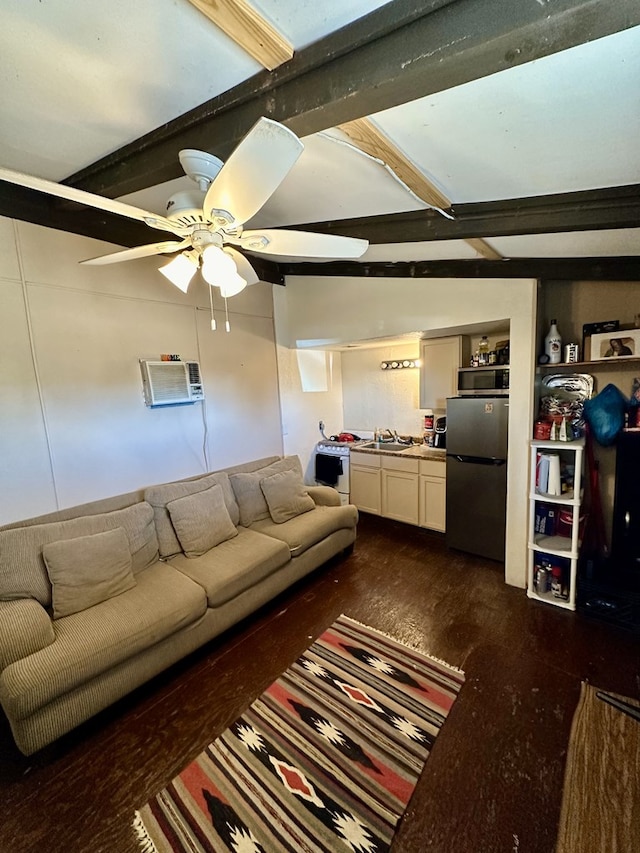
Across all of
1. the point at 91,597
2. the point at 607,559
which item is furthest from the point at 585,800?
the point at 91,597

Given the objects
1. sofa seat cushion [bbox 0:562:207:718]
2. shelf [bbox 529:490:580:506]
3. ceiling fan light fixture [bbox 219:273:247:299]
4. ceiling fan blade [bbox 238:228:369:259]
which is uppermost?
ceiling fan blade [bbox 238:228:369:259]

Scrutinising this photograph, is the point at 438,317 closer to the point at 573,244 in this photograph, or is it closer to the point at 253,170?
Answer: the point at 573,244

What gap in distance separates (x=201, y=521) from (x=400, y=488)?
2.08m

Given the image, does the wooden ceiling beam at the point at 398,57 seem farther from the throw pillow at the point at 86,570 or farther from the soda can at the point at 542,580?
the soda can at the point at 542,580

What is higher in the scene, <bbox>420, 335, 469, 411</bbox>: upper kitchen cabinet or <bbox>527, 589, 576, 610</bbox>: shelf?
<bbox>420, 335, 469, 411</bbox>: upper kitchen cabinet

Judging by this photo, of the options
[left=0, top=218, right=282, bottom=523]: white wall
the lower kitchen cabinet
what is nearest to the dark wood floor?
the lower kitchen cabinet

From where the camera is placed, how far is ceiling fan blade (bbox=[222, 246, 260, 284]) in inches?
64.5

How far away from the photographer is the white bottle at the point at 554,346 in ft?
8.59

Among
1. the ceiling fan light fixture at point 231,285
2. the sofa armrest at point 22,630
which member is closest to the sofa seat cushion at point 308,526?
the sofa armrest at point 22,630

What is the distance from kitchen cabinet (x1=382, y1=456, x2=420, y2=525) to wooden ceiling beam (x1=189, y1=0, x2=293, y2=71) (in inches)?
123

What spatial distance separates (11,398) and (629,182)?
317 centimetres

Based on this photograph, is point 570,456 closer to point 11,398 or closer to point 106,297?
point 106,297

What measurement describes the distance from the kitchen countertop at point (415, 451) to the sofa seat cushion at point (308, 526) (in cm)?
85

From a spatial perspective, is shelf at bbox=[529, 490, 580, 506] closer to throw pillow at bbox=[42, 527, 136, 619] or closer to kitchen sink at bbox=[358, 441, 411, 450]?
kitchen sink at bbox=[358, 441, 411, 450]
